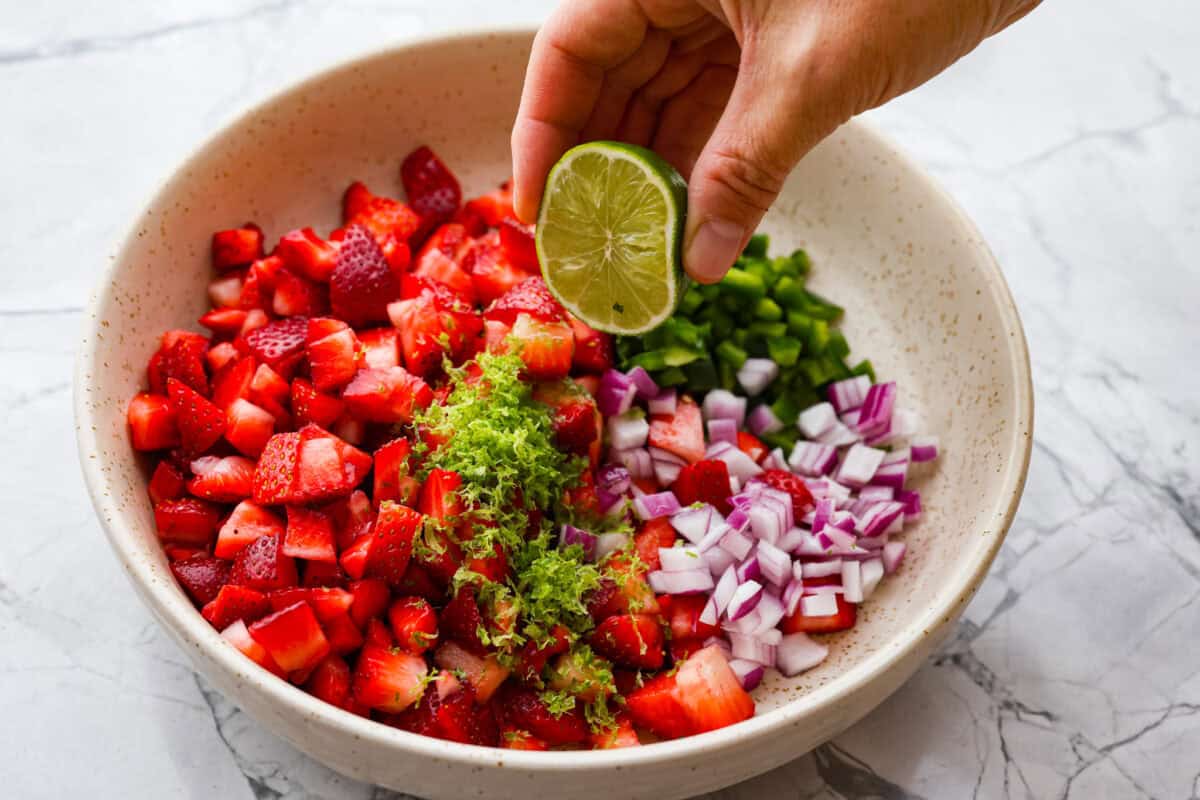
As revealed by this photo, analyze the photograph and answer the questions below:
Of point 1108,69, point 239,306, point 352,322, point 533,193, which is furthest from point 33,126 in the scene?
point 1108,69

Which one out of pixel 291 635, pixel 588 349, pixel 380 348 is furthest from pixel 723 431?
pixel 291 635

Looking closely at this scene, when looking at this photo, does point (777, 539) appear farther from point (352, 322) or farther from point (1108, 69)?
point (1108, 69)

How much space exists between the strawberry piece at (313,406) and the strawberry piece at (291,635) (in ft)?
1.15

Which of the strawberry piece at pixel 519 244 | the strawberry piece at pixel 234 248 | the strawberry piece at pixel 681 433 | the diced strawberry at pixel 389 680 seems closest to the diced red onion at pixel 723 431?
the strawberry piece at pixel 681 433

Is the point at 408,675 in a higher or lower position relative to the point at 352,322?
lower

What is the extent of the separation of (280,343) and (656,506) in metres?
0.71

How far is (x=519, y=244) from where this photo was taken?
7.00 ft

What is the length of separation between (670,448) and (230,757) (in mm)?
892

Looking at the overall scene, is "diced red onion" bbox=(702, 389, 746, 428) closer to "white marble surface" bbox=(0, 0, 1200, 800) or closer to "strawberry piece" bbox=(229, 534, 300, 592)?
"white marble surface" bbox=(0, 0, 1200, 800)

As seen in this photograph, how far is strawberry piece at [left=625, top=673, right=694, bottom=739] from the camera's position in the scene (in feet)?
5.60

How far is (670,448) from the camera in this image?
2027 mm

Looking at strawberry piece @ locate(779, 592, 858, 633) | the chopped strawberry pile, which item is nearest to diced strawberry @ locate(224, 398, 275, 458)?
the chopped strawberry pile

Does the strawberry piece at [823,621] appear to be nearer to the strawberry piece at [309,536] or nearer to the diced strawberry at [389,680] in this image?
the diced strawberry at [389,680]

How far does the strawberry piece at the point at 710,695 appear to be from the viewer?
5.54 feet
